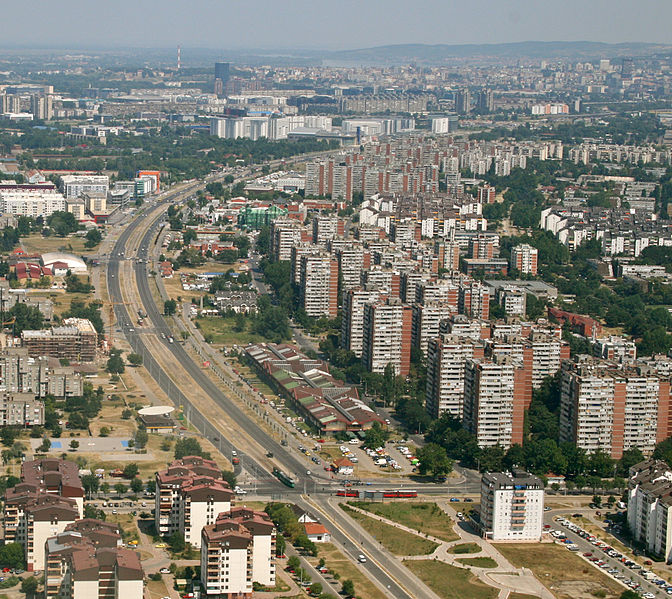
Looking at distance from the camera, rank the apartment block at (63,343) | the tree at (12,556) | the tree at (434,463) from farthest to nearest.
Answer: the apartment block at (63,343)
the tree at (434,463)
the tree at (12,556)

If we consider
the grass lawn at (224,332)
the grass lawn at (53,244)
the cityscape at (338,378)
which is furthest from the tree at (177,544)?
the grass lawn at (53,244)

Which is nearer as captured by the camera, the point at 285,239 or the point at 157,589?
the point at 157,589

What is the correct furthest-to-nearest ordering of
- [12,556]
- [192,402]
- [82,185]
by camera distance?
[82,185]
[192,402]
[12,556]

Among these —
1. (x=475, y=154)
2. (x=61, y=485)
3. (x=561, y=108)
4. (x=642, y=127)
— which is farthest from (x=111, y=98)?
(x=61, y=485)

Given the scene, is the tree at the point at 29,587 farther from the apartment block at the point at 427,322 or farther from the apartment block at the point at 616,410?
the apartment block at the point at 427,322

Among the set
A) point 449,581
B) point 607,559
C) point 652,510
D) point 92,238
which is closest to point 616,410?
point 652,510

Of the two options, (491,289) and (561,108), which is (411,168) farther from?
(561,108)

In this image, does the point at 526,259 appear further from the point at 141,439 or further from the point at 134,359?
the point at 141,439
